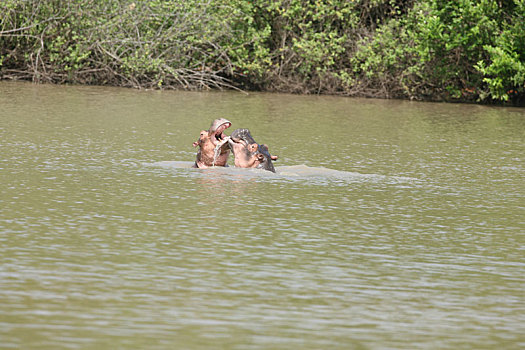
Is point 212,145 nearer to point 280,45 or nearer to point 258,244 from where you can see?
point 258,244

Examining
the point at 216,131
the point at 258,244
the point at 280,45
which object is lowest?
the point at 258,244

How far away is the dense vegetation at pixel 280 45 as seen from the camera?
2809cm

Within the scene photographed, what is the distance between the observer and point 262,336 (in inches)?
218

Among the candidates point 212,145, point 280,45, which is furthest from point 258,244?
point 280,45

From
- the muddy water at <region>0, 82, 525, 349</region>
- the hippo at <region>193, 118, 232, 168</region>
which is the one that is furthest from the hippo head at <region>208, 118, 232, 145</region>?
the muddy water at <region>0, 82, 525, 349</region>

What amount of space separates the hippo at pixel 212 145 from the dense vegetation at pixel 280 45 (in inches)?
615

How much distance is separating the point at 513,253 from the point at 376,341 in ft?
9.79

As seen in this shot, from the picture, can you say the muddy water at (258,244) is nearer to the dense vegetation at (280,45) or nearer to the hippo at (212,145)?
the hippo at (212,145)

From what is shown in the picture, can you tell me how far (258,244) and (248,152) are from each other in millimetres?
4519

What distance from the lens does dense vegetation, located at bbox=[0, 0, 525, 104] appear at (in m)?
28.1

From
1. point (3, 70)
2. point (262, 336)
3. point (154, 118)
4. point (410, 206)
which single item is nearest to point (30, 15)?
point (3, 70)

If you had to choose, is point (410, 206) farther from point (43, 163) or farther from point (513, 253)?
point (43, 163)

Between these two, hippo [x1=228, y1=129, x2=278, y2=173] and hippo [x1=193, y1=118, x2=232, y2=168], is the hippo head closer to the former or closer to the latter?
hippo [x1=193, y1=118, x2=232, y2=168]

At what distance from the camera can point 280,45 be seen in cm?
3250
